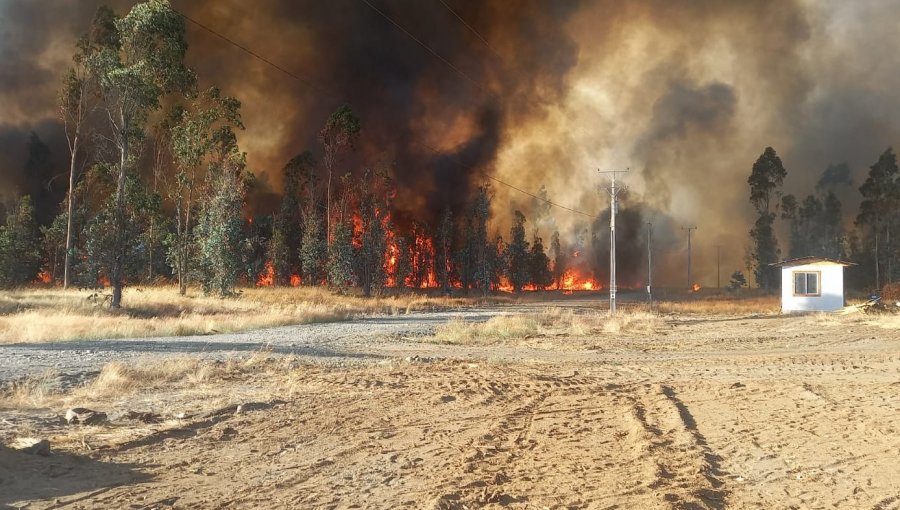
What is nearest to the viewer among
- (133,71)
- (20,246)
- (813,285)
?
(133,71)

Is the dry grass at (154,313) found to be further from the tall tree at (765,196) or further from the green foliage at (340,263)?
the tall tree at (765,196)

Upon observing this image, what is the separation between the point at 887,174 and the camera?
282 feet

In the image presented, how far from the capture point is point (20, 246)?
220 ft

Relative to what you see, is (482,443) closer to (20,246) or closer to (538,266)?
(20,246)

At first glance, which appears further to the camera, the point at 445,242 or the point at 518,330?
the point at 445,242

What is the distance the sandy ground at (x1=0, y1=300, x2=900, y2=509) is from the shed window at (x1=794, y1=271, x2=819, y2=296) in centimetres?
3236

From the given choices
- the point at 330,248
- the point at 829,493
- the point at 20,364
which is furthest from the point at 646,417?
the point at 330,248

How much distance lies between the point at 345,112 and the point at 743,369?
53984 millimetres

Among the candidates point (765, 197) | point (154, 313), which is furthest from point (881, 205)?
point (154, 313)

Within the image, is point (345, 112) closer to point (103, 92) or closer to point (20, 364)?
point (103, 92)

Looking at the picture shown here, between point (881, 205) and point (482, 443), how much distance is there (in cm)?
9541

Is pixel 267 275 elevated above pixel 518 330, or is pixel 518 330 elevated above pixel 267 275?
pixel 267 275

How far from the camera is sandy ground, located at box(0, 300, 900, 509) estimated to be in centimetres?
628

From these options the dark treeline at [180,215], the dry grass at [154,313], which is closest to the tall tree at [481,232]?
the dark treeline at [180,215]
